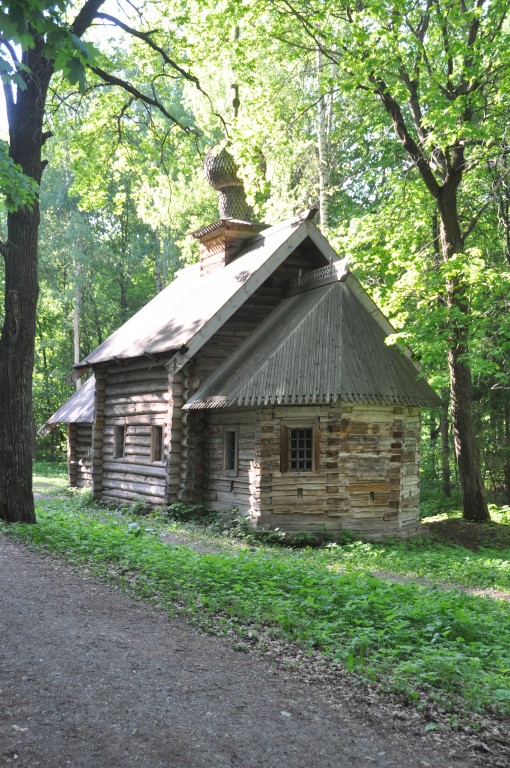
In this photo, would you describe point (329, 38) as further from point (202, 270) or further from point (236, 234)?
point (202, 270)

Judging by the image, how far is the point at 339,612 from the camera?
715cm

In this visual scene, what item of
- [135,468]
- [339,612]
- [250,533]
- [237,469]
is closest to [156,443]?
[135,468]

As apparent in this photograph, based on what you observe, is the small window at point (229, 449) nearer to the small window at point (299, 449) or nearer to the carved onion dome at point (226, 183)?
the small window at point (299, 449)

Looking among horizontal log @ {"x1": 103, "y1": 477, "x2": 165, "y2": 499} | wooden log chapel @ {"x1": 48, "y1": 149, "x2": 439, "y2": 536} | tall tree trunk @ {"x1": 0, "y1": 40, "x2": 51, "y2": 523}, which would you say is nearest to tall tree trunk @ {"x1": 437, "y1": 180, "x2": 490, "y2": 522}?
wooden log chapel @ {"x1": 48, "y1": 149, "x2": 439, "y2": 536}

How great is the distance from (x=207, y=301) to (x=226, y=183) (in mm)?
5465

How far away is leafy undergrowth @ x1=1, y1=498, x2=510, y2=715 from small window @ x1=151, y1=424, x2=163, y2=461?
737 cm

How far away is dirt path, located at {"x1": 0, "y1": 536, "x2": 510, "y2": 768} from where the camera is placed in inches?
163

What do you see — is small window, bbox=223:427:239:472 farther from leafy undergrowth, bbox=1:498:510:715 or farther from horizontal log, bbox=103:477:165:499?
leafy undergrowth, bbox=1:498:510:715

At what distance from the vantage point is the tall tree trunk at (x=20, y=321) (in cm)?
1190

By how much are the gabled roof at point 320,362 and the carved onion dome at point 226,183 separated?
581 cm

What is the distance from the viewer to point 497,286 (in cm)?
1512

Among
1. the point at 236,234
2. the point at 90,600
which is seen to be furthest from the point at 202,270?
the point at 90,600

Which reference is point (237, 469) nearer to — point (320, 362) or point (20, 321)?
point (320, 362)

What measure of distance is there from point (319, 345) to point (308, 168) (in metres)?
11.5
